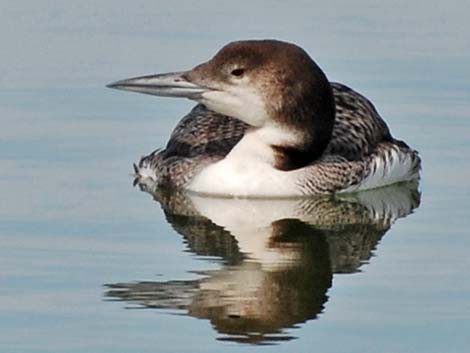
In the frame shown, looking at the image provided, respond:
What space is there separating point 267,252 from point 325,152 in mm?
2458

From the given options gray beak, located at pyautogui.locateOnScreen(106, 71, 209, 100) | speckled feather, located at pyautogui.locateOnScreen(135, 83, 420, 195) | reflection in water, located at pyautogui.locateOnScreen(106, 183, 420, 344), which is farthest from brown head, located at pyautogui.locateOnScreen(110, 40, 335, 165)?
reflection in water, located at pyautogui.locateOnScreen(106, 183, 420, 344)

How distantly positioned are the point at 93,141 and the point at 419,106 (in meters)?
2.64

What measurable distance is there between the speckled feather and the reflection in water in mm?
139

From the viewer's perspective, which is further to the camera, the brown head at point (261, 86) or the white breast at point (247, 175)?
the white breast at point (247, 175)

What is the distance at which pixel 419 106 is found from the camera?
1752 centimetres

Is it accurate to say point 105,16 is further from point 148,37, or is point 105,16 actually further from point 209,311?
point 209,311

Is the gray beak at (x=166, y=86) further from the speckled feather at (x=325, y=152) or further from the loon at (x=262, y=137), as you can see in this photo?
the speckled feather at (x=325, y=152)

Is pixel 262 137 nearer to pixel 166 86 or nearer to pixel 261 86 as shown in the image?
pixel 261 86

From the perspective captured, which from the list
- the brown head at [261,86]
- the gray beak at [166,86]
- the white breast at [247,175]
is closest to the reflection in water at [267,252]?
the white breast at [247,175]

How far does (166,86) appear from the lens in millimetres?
15430

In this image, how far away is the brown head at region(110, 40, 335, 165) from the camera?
1533 cm

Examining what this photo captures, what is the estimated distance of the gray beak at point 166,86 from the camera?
15.4m

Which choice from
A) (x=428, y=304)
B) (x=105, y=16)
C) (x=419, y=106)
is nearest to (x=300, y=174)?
(x=419, y=106)

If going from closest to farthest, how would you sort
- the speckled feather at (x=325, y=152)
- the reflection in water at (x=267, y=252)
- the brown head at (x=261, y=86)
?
the reflection in water at (x=267, y=252)
the brown head at (x=261, y=86)
the speckled feather at (x=325, y=152)
